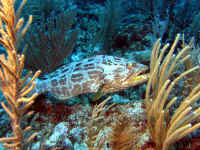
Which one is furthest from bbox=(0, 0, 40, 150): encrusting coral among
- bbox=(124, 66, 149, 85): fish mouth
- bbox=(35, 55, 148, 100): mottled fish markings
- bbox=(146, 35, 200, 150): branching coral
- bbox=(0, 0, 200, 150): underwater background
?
bbox=(124, 66, 149, 85): fish mouth

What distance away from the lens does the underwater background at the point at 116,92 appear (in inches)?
86.7

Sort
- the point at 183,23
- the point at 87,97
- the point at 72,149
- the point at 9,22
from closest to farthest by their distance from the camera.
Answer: the point at 9,22
the point at 72,149
the point at 87,97
the point at 183,23

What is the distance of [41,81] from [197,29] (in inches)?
257

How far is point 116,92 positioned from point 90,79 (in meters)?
1.18

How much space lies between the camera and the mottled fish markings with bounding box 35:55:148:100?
352 centimetres

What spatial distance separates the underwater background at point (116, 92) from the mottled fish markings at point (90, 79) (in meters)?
0.02

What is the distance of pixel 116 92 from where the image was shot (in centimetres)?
442

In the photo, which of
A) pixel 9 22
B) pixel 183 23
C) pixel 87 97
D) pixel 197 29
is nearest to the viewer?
pixel 9 22

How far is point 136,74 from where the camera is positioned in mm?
3420

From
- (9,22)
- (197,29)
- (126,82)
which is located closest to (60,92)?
(126,82)

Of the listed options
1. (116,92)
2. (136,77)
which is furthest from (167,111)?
(116,92)

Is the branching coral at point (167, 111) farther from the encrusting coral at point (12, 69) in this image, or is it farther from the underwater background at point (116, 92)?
the encrusting coral at point (12, 69)

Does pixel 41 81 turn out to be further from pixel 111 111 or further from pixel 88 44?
pixel 88 44

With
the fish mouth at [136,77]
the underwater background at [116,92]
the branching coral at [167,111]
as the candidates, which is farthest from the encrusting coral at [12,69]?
the fish mouth at [136,77]
